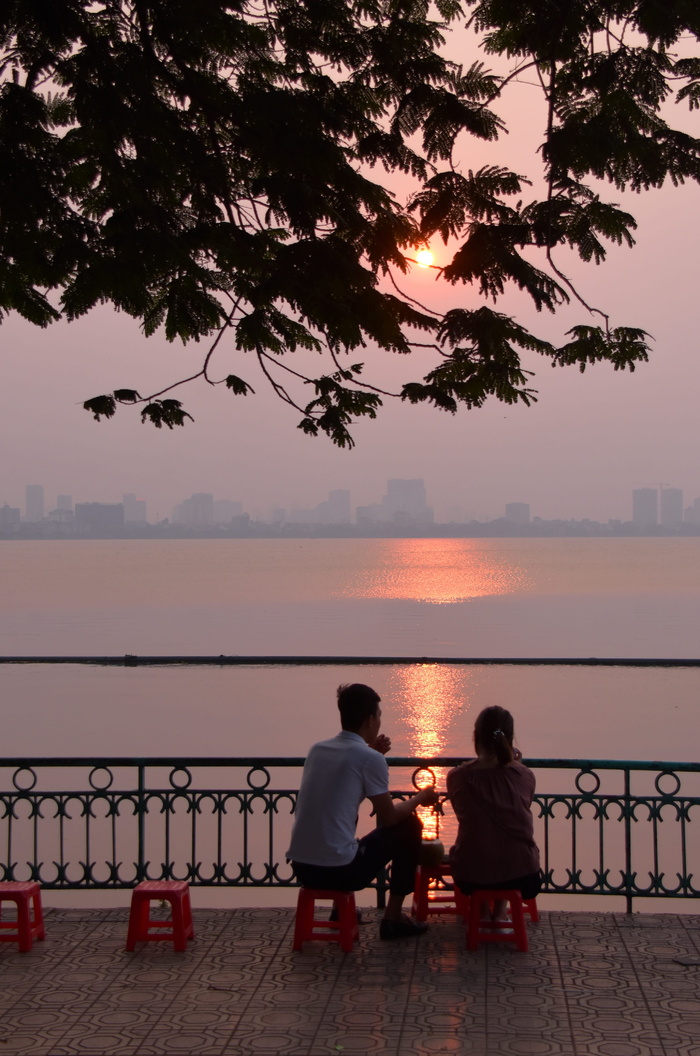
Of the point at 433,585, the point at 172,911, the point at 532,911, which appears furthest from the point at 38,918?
the point at 433,585

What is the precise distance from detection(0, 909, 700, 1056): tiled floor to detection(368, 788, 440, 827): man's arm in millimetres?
668

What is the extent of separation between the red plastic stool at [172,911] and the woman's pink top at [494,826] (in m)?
1.42

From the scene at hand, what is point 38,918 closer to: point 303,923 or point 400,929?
point 303,923

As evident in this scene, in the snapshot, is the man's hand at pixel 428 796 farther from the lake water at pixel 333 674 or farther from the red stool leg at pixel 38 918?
the lake water at pixel 333 674

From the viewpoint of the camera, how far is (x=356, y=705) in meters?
6.18

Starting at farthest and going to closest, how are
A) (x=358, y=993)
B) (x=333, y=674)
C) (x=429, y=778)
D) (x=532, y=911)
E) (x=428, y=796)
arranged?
(x=333, y=674)
(x=429, y=778)
(x=532, y=911)
(x=428, y=796)
(x=358, y=993)

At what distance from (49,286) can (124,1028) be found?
3.81m

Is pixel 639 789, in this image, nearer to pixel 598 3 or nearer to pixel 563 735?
pixel 563 735

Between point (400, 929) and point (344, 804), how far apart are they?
0.84 metres

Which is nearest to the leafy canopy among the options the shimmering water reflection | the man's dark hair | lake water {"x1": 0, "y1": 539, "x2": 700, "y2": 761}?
the man's dark hair

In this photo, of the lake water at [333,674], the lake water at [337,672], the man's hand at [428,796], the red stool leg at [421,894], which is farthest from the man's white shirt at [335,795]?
the lake water at [337,672]

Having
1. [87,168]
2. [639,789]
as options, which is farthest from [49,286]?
[639,789]

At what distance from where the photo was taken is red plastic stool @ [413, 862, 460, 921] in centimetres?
672

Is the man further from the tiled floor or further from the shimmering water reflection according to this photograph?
the shimmering water reflection
